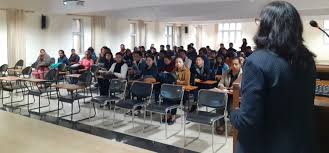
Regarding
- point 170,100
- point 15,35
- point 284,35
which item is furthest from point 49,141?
point 15,35

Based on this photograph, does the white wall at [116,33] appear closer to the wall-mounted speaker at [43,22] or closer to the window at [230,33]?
the wall-mounted speaker at [43,22]

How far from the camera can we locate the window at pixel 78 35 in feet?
43.4

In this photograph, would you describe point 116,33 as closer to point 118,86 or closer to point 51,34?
point 51,34

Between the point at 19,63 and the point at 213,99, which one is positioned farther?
the point at 19,63

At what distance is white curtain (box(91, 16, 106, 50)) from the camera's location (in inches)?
524

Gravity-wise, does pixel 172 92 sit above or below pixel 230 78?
below

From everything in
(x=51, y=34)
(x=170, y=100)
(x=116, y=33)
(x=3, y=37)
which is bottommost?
(x=170, y=100)

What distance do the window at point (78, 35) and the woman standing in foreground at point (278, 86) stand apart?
12599 mm

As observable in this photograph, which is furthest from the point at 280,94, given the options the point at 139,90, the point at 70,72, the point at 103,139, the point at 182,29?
the point at 182,29

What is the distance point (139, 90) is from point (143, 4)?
3445mm

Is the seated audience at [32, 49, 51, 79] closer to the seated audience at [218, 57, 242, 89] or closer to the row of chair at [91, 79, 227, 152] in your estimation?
the row of chair at [91, 79, 227, 152]

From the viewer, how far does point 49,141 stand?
173 inches

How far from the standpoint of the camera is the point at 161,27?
58.7 ft

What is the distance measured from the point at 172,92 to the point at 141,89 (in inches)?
25.7
